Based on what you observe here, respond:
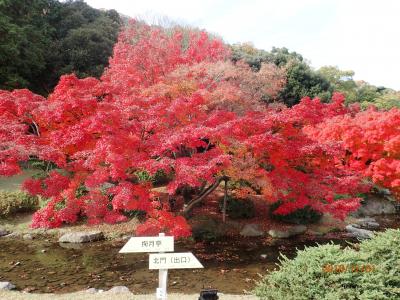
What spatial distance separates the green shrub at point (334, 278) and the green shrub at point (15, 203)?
40.6 feet

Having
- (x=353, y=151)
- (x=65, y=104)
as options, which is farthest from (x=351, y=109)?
(x=65, y=104)

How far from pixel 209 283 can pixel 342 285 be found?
4756mm

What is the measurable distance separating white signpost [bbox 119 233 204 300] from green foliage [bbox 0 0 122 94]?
18.7 metres

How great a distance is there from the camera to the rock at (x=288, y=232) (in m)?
13.3

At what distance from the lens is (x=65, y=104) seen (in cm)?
1135

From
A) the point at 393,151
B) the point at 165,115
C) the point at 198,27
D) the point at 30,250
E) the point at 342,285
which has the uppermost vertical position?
the point at 198,27

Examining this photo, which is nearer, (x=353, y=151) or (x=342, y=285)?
(x=342, y=285)

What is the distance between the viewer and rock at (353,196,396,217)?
17.5 m

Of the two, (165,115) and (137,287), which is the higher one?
(165,115)

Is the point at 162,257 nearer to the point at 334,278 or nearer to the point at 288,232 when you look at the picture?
the point at 334,278

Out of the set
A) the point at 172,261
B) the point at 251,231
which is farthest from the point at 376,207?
the point at 172,261

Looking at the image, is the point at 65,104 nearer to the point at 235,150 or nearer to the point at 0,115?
the point at 0,115

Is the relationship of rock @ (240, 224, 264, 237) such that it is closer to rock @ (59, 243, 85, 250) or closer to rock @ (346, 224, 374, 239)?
rock @ (346, 224, 374, 239)

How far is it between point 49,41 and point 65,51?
1163mm
